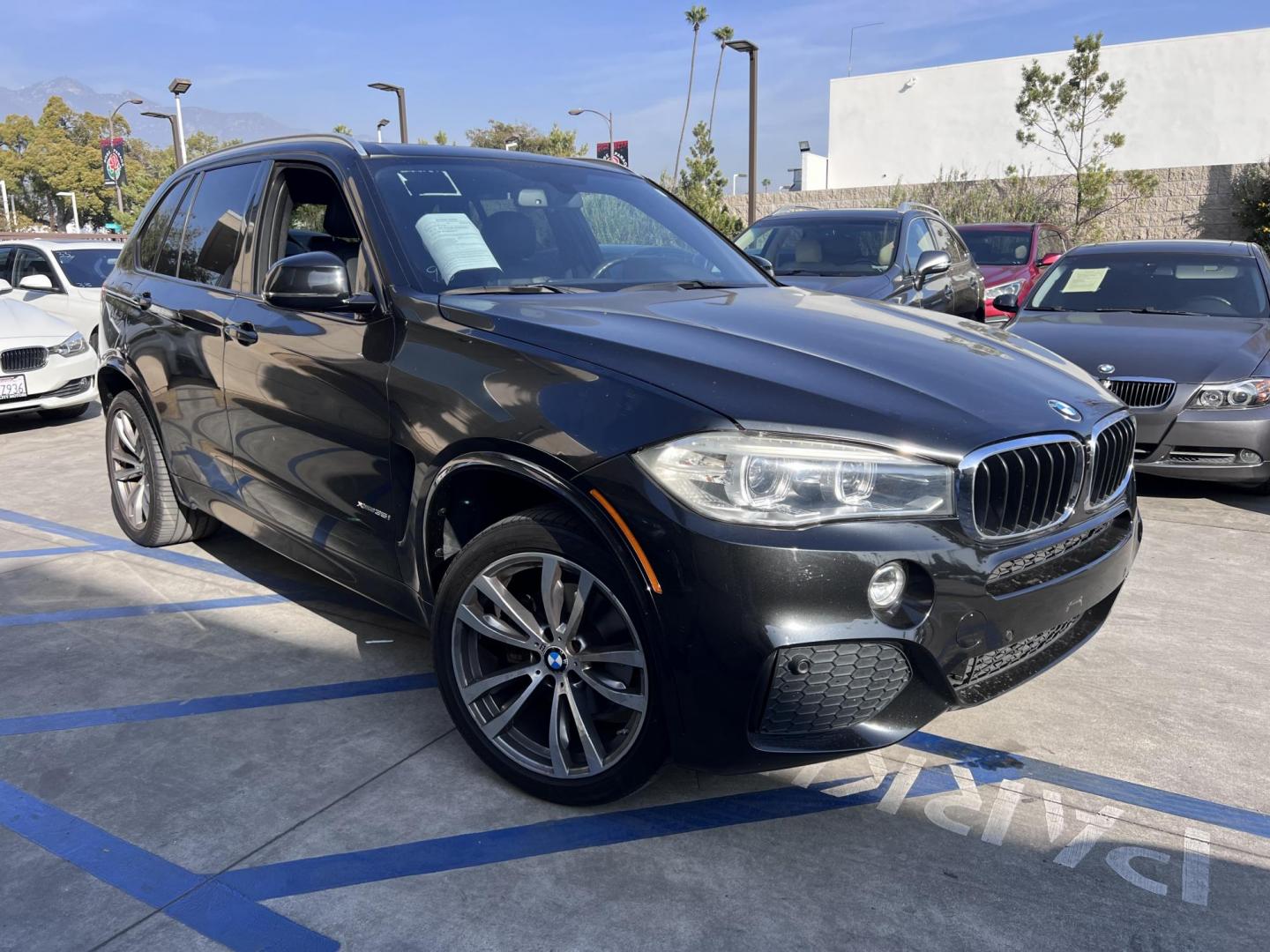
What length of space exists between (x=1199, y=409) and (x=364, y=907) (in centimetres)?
535

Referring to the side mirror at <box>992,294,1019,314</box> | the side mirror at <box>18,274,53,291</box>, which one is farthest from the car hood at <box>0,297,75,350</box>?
the side mirror at <box>992,294,1019,314</box>

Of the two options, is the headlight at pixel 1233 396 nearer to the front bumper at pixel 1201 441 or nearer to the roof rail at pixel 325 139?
the front bumper at pixel 1201 441

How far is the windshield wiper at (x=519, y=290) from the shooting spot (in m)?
3.13

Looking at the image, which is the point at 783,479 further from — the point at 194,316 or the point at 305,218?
the point at 194,316

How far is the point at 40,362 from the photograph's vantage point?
8820 millimetres

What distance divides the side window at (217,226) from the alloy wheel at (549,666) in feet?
6.61

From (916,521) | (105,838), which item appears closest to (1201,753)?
(916,521)

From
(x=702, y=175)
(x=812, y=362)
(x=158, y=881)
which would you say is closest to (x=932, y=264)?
(x=812, y=362)

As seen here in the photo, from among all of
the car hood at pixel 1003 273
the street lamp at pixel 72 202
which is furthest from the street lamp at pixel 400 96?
the street lamp at pixel 72 202

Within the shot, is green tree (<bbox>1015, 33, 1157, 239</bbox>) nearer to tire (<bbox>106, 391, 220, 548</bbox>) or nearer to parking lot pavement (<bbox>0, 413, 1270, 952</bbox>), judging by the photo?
parking lot pavement (<bbox>0, 413, 1270, 952</bbox>)

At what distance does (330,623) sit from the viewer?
422 cm

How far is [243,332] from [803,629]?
8.17 feet

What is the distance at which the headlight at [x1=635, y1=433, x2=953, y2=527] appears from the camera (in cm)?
229

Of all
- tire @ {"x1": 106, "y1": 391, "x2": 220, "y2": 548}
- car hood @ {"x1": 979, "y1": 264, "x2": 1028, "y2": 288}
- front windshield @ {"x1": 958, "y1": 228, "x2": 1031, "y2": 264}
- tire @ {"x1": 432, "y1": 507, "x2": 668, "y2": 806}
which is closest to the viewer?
tire @ {"x1": 432, "y1": 507, "x2": 668, "y2": 806}
